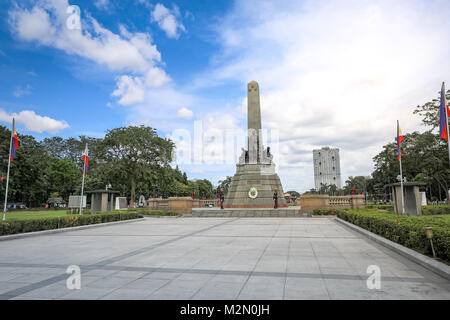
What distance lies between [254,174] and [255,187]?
142cm

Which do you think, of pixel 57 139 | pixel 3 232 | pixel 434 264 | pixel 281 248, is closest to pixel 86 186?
pixel 57 139

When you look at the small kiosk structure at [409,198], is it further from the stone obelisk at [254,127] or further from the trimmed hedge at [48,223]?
the trimmed hedge at [48,223]

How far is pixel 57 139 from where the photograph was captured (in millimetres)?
67250

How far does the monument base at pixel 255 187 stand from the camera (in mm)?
28578

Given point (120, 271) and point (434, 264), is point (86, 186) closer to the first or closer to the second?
point (120, 271)

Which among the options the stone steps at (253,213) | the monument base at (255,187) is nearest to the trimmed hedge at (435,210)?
the stone steps at (253,213)

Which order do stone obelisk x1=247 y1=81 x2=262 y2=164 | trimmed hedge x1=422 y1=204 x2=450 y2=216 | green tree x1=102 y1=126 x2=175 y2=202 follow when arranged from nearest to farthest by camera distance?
trimmed hedge x1=422 y1=204 x2=450 y2=216 < stone obelisk x1=247 y1=81 x2=262 y2=164 < green tree x1=102 y1=126 x2=175 y2=202

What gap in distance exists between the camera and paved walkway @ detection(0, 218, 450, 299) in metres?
4.75

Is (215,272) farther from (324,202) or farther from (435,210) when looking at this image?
(435,210)

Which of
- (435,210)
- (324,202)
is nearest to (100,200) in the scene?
(324,202)

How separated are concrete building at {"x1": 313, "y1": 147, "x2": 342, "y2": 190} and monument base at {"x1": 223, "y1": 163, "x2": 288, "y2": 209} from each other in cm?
9419

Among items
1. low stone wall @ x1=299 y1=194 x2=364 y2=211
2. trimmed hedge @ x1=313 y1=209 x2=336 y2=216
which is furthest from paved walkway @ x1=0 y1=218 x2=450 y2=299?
low stone wall @ x1=299 y1=194 x2=364 y2=211

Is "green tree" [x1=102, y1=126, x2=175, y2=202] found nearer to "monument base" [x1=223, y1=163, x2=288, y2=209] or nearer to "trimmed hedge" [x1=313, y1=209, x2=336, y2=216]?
"monument base" [x1=223, y1=163, x2=288, y2=209]
